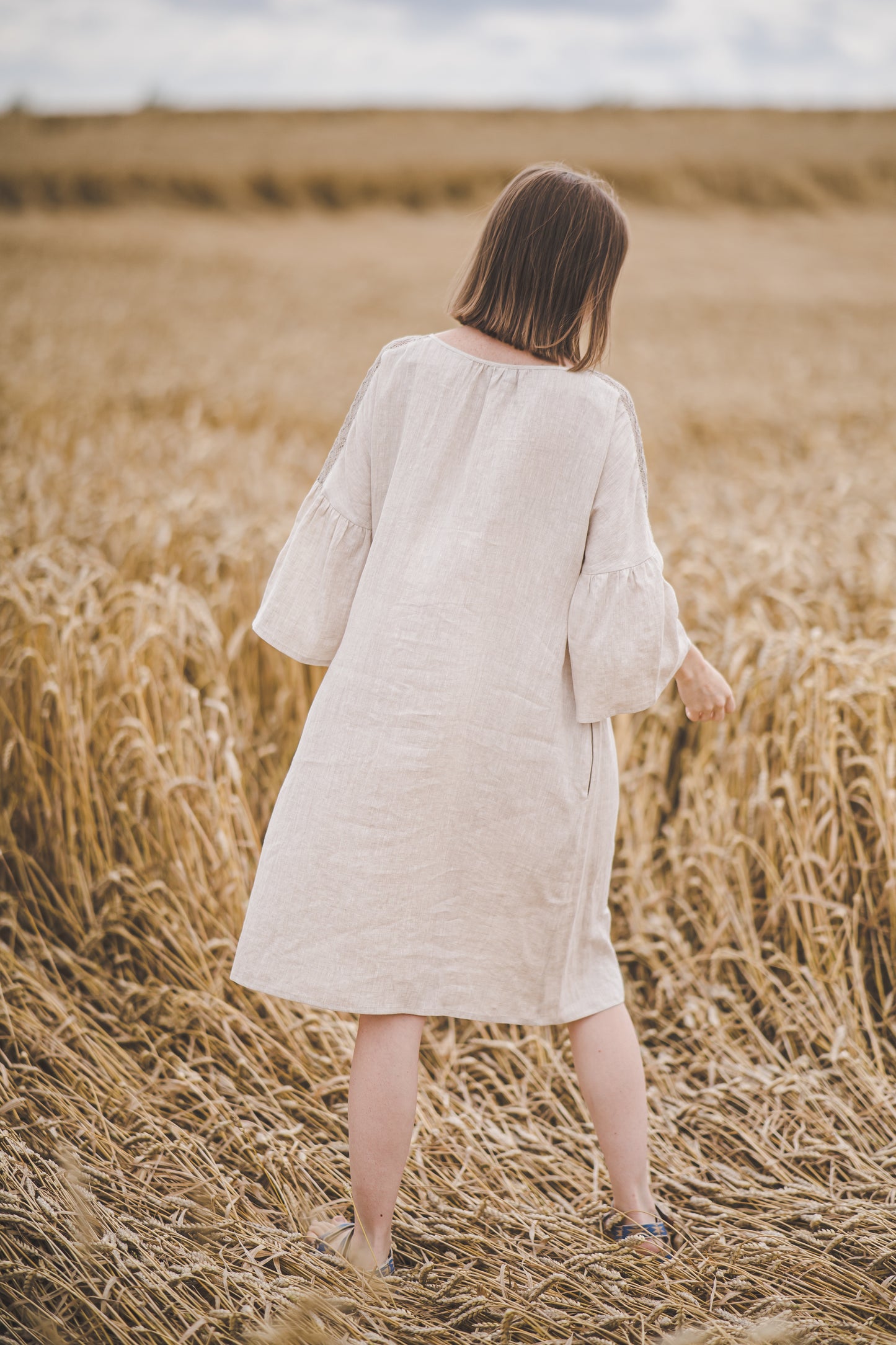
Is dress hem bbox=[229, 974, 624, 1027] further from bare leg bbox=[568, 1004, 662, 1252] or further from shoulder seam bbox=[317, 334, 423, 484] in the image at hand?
shoulder seam bbox=[317, 334, 423, 484]

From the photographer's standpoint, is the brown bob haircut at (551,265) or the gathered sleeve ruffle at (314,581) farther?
the gathered sleeve ruffle at (314,581)

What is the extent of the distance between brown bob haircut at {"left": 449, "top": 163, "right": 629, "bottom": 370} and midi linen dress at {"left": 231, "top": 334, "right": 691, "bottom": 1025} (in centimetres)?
5

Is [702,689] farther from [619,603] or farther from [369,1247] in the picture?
[369,1247]

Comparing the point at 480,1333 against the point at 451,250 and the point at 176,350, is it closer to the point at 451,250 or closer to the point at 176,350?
the point at 176,350

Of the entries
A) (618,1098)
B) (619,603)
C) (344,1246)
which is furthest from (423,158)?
(344,1246)

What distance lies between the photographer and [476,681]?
1.22 m

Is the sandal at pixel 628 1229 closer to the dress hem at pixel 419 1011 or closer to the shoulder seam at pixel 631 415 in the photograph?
the dress hem at pixel 419 1011

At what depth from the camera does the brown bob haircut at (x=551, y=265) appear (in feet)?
4.00

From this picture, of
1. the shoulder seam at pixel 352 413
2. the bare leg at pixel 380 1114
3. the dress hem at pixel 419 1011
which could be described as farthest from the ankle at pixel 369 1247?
the shoulder seam at pixel 352 413

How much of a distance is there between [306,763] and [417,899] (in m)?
0.23

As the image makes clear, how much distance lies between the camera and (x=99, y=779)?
2084 millimetres

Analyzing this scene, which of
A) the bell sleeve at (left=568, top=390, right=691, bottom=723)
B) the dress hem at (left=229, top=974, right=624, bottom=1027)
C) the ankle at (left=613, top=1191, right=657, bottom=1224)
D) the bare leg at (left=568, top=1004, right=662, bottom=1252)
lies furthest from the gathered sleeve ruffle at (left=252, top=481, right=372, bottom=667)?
the ankle at (left=613, top=1191, right=657, bottom=1224)

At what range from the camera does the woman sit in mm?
1226

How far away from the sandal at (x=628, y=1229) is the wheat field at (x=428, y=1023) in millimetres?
32
